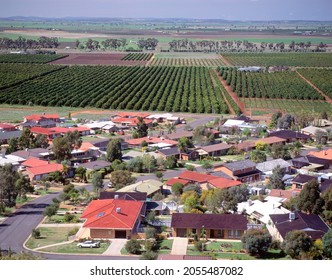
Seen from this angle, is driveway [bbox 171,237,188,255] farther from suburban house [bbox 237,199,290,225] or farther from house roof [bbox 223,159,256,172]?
house roof [bbox 223,159,256,172]

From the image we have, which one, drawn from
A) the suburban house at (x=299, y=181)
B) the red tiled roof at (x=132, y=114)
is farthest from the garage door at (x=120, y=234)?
the red tiled roof at (x=132, y=114)

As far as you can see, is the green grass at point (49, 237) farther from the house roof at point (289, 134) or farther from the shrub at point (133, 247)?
the house roof at point (289, 134)

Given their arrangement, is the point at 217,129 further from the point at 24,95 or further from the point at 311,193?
the point at 24,95

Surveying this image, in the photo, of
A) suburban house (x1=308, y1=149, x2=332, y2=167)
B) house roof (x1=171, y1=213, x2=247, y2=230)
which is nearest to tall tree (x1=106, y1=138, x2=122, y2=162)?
house roof (x1=171, y1=213, x2=247, y2=230)

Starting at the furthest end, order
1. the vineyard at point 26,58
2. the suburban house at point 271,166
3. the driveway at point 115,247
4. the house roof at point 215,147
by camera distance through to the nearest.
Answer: the vineyard at point 26,58
the house roof at point 215,147
the suburban house at point 271,166
the driveway at point 115,247

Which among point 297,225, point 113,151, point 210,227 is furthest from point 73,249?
point 113,151
